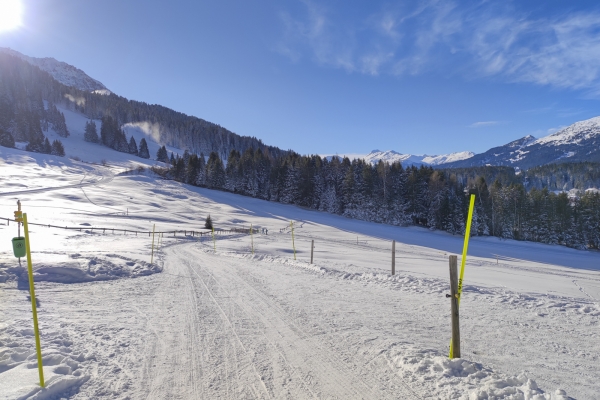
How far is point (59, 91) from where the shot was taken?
17938 centimetres

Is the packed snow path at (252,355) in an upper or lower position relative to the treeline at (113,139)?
lower

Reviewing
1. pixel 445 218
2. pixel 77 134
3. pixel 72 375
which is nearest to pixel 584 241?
pixel 445 218

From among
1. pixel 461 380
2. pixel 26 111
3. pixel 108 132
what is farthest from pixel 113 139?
pixel 461 380

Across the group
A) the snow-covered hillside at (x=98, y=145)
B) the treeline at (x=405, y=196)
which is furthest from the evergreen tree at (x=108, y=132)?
the treeline at (x=405, y=196)

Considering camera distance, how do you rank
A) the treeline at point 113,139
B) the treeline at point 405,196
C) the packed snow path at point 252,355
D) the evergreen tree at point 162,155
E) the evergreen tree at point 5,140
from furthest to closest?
the treeline at point 113,139 < the evergreen tree at point 162,155 < the evergreen tree at point 5,140 < the treeline at point 405,196 < the packed snow path at point 252,355

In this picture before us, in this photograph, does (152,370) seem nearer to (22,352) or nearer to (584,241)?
Answer: (22,352)

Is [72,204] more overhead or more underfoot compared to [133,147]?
more underfoot

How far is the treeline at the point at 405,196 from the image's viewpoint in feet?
182

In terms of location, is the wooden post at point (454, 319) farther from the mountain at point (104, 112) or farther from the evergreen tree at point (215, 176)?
the mountain at point (104, 112)

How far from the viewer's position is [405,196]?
2557 inches

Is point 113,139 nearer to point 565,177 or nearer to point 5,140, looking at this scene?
point 5,140

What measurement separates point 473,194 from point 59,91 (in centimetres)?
23197

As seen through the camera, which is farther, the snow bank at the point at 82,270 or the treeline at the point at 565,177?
the treeline at the point at 565,177

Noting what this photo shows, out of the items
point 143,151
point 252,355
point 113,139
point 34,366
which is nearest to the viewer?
point 34,366
